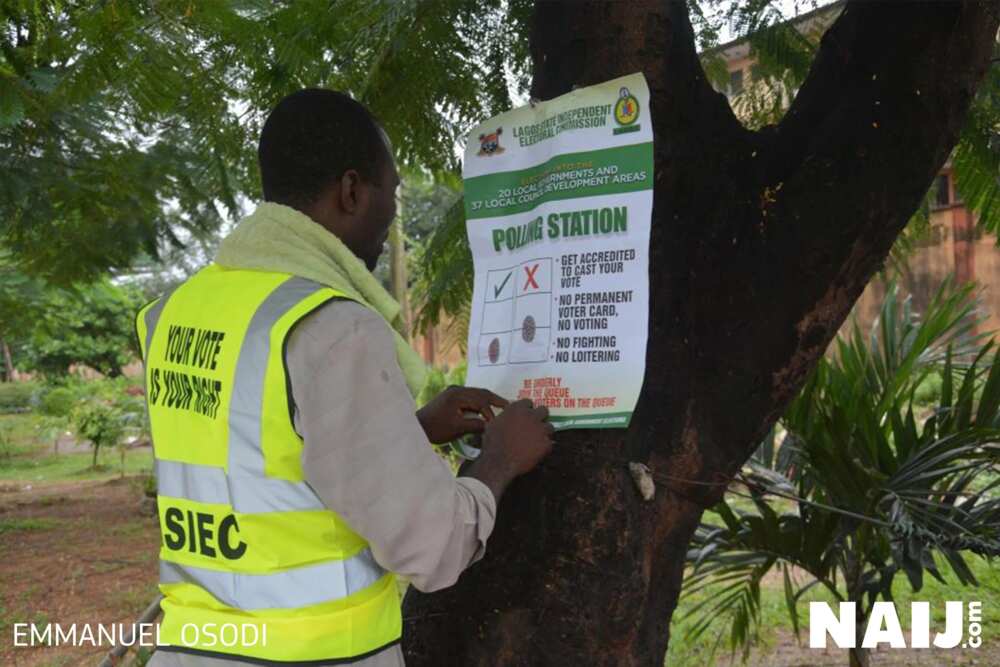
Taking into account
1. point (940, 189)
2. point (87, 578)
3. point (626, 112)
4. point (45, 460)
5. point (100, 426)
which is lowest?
point (45, 460)

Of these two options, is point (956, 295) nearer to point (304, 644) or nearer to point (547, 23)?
point (547, 23)

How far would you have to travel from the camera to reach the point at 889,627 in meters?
3.81

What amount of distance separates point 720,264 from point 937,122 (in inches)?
19.1

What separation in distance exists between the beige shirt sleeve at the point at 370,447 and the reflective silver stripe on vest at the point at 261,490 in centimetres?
7

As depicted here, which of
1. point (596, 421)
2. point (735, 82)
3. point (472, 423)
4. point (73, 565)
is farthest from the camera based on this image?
point (73, 565)

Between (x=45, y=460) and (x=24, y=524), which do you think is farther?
(x=45, y=460)

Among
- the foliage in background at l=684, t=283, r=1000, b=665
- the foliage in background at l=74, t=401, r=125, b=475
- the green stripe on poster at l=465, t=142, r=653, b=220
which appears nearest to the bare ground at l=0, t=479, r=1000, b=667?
the foliage in background at l=684, t=283, r=1000, b=665

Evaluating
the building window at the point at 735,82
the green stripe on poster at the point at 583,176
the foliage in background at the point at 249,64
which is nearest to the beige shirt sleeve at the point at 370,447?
the green stripe on poster at the point at 583,176

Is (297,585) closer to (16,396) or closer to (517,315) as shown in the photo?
(517,315)

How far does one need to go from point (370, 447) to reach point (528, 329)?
0.61 metres

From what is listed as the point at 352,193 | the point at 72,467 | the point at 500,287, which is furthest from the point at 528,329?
the point at 72,467

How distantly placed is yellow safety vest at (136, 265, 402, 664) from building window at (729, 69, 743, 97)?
1.72 meters

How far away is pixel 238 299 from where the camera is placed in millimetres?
1666

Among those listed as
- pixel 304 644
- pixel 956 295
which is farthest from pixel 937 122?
pixel 956 295
